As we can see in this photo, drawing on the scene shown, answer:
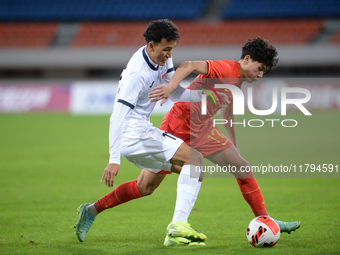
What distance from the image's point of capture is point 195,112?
13.8ft

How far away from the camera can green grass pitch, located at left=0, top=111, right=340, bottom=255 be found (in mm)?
3672

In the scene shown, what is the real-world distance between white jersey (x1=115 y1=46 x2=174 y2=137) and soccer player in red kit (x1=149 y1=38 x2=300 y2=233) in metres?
0.21

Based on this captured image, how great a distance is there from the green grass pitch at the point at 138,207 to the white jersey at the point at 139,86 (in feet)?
3.50

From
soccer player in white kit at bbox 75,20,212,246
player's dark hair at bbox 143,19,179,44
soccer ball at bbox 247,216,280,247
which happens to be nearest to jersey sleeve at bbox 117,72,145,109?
soccer player in white kit at bbox 75,20,212,246

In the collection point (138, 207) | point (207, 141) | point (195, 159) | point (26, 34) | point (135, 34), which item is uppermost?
point (135, 34)

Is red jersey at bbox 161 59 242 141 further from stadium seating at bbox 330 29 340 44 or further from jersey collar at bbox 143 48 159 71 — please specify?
stadium seating at bbox 330 29 340 44

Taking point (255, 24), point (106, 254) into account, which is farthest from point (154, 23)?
point (255, 24)

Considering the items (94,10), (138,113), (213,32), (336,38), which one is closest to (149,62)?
(138,113)

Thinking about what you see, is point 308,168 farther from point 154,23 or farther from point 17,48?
point 17,48

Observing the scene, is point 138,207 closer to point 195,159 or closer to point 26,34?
point 195,159

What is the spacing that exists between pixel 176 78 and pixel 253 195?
1.36 meters

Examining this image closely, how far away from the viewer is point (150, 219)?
187 inches

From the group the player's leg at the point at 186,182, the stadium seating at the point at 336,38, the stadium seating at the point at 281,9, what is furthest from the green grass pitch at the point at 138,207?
the stadium seating at the point at 281,9

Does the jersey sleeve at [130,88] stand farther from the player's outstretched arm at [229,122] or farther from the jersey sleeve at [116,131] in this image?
the player's outstretched arm at [229,122]
